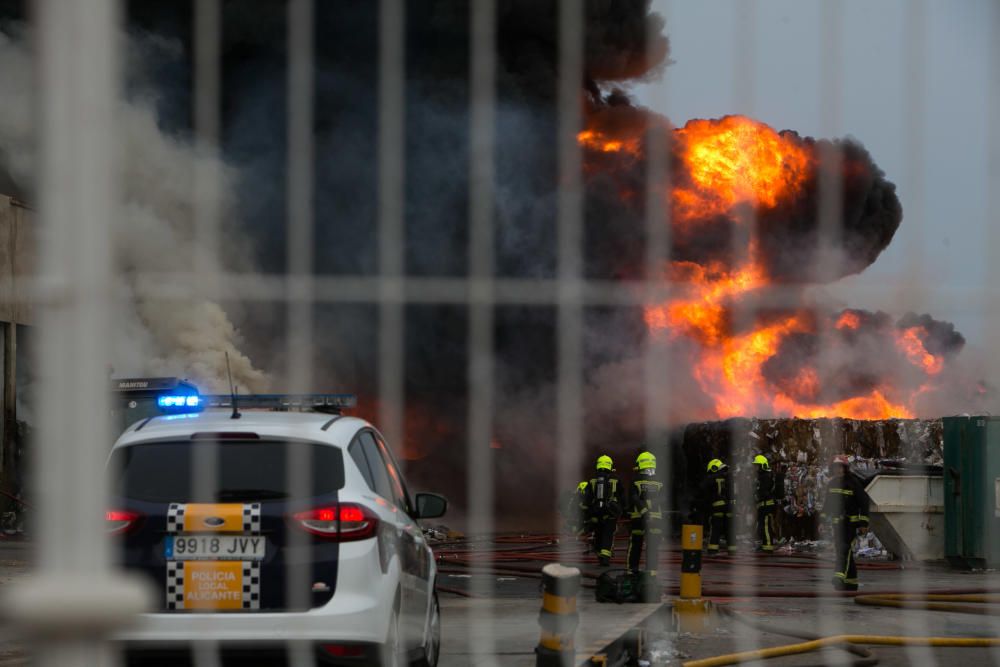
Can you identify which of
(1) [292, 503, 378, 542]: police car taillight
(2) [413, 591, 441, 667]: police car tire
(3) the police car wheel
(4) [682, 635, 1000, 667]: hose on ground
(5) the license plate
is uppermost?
(1) [292, 503, 378, 542]: police car taillight

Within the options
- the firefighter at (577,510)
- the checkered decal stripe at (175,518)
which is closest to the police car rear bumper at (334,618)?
the checkered decal stripe at (175,518)

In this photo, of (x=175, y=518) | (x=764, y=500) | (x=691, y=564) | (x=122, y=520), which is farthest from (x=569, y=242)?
(x=764, y=500)

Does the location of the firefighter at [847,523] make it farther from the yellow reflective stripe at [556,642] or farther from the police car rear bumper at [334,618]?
the police car rear bumper at [334,618]

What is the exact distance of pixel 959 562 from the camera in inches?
715

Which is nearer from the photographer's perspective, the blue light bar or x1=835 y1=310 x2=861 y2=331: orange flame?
x1=835 y1=310 x2=861 y2=331: orange flame

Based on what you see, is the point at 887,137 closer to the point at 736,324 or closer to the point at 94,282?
the point at 736,324

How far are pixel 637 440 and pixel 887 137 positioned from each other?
25.1m

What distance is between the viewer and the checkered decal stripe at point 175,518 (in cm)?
598

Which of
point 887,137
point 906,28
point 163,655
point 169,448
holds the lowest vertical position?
point 163,655

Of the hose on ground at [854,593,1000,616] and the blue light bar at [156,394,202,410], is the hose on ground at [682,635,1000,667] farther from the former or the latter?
the blue light bar at [156,394,202,410]

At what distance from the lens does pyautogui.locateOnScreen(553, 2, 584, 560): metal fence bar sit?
4238 millimetres

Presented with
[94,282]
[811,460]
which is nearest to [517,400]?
[811,460]

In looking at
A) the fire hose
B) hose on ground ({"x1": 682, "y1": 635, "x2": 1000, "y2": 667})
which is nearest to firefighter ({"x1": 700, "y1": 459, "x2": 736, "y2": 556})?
the fire hose

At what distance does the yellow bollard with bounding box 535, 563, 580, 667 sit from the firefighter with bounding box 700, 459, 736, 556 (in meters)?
12.4
